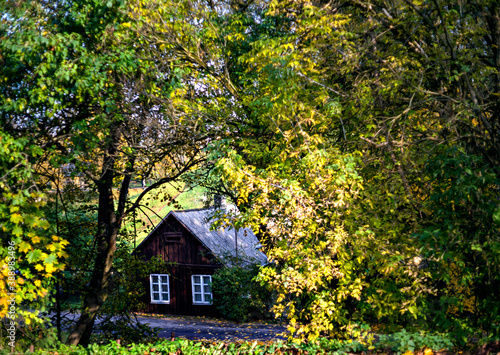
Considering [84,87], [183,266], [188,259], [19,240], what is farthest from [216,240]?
[84,87]

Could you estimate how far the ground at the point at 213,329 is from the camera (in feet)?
61.1

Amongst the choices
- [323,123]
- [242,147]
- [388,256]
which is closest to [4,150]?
[242,147]

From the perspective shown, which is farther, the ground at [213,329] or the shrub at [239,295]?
the shrub at [239,295]

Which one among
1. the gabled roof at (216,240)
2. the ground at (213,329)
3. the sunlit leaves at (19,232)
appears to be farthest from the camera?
the gabled roof at (216,240)

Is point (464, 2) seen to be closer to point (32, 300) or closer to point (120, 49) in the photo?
point (120, 49)

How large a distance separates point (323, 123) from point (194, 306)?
19.0 m

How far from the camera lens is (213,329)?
20.8 m

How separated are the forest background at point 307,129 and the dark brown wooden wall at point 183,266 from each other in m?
14.9

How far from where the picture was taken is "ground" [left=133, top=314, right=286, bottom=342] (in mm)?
18625

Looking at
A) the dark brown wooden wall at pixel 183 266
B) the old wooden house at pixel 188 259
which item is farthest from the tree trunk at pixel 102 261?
the dark brown wooden wall at pixel 183 266

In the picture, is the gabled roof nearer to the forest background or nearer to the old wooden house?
the old wooden house

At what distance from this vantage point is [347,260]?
7.56m

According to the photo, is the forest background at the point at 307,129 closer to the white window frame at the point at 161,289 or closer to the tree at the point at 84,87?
the tree at the point at 84,87

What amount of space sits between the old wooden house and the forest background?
1461cm
